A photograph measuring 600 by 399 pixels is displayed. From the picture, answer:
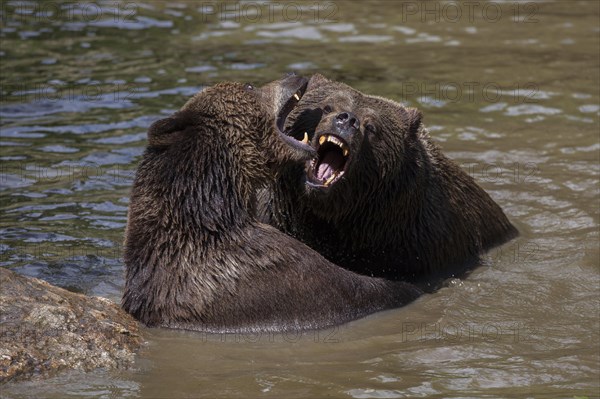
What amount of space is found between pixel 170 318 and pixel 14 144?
623 centimetres

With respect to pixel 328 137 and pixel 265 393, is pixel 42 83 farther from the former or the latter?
pixel 265 393

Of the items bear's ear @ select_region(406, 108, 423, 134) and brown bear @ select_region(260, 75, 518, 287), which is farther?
bear's ear @ select_region(406, 108, 423, 134)

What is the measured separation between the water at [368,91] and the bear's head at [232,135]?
138 cm

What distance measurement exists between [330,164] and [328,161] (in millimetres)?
31

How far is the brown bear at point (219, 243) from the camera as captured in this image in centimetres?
868

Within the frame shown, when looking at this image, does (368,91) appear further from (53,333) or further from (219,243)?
(53,333)

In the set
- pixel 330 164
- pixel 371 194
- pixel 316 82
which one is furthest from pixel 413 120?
pixel 330 164

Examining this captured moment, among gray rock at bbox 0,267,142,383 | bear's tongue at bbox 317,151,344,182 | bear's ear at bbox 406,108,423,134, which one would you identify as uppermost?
bear's ear at bbox 406,108,423,134

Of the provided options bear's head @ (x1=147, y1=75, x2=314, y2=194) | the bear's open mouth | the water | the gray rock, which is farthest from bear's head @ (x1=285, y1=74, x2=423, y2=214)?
the gray rock

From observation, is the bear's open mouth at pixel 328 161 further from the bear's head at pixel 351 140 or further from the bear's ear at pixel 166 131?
the bear's ear at pixel 166 131

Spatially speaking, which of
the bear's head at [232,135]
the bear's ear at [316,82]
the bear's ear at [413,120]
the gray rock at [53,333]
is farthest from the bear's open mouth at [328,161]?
the gray rock at [53,333]

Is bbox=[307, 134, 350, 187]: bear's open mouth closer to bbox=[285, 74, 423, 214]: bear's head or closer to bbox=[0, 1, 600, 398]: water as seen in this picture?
bbox=[285, 74, 423, 214]: bear's head

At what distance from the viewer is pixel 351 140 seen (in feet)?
32.0

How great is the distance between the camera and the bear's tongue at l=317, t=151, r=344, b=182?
990cm
